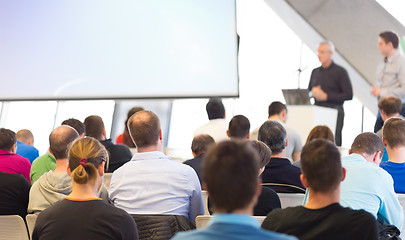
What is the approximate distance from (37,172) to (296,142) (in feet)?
8.79

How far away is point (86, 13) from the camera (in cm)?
665

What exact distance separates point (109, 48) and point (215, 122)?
63.1 inches

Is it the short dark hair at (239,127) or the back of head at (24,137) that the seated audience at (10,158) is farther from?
the back of head at (24,137)

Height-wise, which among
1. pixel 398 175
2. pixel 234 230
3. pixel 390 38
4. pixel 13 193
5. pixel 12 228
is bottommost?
pixel 12 228

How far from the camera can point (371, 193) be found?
2.86 metres

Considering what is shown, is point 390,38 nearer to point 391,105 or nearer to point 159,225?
point 391,105

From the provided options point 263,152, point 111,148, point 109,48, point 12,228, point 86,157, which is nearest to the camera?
point 86,157

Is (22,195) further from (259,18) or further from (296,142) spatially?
(259,18)

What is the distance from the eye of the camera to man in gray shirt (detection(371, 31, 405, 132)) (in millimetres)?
6793

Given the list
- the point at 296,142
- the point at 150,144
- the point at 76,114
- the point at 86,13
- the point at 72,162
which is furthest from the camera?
the point at 76,114

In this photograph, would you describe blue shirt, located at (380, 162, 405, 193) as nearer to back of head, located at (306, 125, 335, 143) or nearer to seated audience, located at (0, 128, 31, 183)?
back of head, located at (306, 125, 335, 143)

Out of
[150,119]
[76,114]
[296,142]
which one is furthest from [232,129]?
[76,114]

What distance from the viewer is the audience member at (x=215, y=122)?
5969 millimetres

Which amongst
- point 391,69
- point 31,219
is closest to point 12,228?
point 31,219
